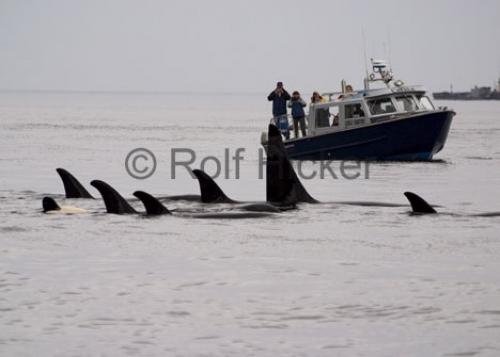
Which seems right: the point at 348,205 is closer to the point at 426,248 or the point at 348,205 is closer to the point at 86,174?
the point at 426,248

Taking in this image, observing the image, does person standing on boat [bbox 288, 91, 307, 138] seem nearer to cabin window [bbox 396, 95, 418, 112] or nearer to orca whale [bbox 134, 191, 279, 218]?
cabin window [bbox 396, 95, 418, 112]

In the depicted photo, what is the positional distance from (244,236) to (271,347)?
32.3 feet

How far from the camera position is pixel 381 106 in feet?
156

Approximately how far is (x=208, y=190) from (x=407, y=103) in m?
22.2

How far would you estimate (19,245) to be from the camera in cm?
2195

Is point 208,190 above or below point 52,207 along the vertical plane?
above

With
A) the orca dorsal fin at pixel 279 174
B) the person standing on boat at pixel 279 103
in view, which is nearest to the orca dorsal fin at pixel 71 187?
the orca dorsal fin at pixel 279 174

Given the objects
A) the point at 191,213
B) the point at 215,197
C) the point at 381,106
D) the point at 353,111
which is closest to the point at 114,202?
the point at 191,213

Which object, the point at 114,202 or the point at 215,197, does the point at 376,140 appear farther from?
→ the point at 114,202

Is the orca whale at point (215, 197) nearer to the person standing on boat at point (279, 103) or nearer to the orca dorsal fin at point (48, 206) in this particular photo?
the orca dorsal fin at point (48, 206)

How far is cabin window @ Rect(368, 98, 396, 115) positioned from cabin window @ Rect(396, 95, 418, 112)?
456 mm

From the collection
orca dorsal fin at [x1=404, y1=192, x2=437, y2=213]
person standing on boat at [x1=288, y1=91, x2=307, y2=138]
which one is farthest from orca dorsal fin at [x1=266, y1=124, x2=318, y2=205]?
person standing on boat at [x1=288, y1=91, x2=307, y2=138]

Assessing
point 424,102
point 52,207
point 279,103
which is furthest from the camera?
point 424,102

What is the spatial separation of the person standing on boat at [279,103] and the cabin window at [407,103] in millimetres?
4814
